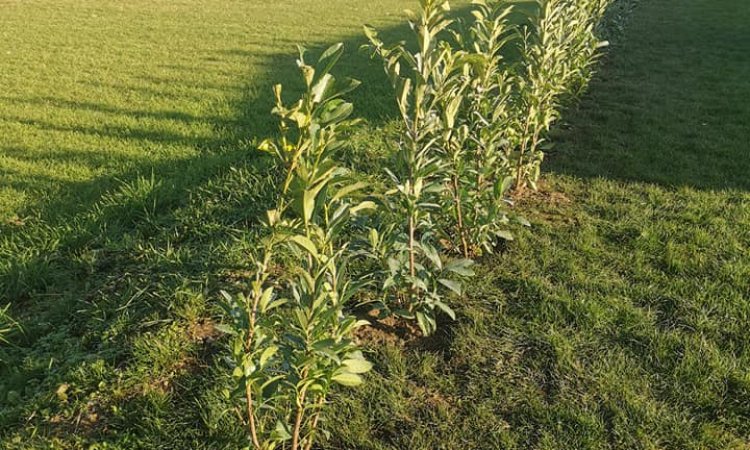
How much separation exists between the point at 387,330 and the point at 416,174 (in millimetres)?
872

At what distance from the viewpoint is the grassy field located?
2400 millimetres

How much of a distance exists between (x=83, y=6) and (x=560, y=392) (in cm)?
1601

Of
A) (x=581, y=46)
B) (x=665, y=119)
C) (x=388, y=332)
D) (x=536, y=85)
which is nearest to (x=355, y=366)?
(x=388, y=332)

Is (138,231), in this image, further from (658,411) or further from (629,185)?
(629,185)

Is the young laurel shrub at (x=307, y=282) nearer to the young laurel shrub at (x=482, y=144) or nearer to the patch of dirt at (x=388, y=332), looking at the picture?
the patch of dirt at (x=388, y=332)

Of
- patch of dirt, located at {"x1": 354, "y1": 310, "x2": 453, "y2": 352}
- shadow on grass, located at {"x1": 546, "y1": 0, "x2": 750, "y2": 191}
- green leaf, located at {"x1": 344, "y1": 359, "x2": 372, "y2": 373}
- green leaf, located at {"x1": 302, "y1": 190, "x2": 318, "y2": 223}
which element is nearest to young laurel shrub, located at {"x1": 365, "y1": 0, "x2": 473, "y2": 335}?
patch of dirt, located at {"x1": 354, "y1": 310, "x2": 453, "y2": 352}

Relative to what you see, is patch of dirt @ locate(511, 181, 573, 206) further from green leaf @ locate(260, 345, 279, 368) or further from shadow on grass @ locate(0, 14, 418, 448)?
green leaf @ locate(260, 345, 279, 368)

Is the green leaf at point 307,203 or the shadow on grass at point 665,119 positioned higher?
the green leaf at point 307,203

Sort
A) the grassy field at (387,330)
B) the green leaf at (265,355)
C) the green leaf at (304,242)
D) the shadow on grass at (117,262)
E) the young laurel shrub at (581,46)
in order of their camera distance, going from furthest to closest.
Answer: the young laurel shrub at (581,46) → the shadow on grass at (117,262) → the grassy field at (387,330) → the green leaf at (265,355) → the green leaf at (304,242)

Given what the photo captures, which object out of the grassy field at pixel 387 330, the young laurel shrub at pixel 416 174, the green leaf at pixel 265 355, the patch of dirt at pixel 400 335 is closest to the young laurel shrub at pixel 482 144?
the grassy field at pixel 387 330

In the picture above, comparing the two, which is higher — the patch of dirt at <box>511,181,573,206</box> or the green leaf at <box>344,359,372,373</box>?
the green leaf at <box>344,359,372,373</box>

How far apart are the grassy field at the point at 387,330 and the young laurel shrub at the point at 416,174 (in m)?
0.22

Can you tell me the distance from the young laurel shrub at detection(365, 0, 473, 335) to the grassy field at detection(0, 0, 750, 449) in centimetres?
22

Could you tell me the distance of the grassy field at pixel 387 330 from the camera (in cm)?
240
